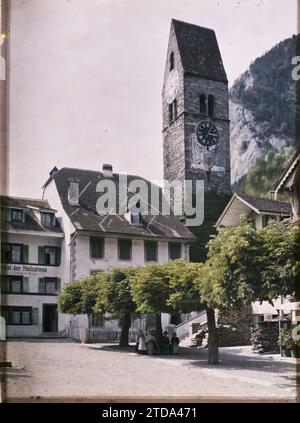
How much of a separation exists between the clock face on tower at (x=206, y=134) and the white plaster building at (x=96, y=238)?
531 inches

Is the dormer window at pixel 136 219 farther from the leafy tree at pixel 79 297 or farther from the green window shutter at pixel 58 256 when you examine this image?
the green window shutter at pixel 58 256

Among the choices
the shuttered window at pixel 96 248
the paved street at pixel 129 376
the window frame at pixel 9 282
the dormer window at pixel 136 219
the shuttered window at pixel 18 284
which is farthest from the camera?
the shuttered window at pixel 96 248

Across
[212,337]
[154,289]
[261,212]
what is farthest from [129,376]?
[261,212]

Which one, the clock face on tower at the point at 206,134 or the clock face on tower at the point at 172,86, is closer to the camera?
the clock face on tower at the point at 172,86

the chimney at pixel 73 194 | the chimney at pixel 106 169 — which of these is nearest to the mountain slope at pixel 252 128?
the chimney at pixel 73 194

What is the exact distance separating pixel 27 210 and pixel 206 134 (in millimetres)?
28760

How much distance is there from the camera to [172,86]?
4234cm

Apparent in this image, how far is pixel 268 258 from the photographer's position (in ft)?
50.4

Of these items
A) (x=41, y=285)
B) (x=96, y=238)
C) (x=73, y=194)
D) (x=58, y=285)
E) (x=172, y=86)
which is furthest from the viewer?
(x=172, y=86)

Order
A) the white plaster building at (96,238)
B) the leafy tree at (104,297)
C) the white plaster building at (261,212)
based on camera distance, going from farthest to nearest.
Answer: the white plaster building at (261,212), the white plaster building at (96,238), the leafy tree at (104,297)

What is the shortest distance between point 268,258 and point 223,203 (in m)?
28.2

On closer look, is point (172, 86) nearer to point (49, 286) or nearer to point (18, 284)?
point (49, 286)

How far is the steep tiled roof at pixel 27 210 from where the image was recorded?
47.8 feet

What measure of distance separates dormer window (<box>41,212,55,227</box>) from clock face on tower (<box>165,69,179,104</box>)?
16.9 meters
